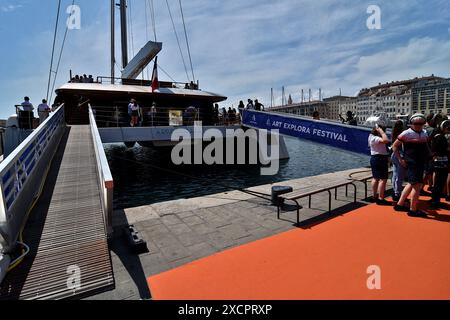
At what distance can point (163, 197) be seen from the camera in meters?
12.1

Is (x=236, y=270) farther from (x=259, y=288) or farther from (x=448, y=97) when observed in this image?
(x=448, y=97)

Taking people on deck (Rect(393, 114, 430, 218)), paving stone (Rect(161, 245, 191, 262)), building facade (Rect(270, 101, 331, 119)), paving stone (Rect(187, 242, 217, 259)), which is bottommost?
paving stone (Rect(161, 245, 191, 262))

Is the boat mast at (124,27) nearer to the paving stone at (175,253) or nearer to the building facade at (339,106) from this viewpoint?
the paving stone at (175,253)

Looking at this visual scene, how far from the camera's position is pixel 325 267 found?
366 centimetres

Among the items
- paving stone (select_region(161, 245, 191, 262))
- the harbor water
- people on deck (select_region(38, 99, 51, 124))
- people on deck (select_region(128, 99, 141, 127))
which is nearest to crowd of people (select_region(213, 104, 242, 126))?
the harbor water

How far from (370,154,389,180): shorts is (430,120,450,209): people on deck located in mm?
924

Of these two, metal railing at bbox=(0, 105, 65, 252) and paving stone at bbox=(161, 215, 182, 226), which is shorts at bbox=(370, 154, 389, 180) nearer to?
paving stone at bbox=(161, 215, 182, 226)

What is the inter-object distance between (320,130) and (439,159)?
5.01 m

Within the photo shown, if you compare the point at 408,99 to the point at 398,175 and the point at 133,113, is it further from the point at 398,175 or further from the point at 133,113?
the point at 398,175

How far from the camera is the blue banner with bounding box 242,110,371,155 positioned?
9266mm

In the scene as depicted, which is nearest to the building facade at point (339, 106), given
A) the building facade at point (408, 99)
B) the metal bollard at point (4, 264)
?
the building facade at point (408, 99)

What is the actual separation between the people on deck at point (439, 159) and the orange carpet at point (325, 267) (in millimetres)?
1114

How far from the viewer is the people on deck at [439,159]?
18.7 ft

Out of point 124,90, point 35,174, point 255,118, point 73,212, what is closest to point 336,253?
point 73,212
